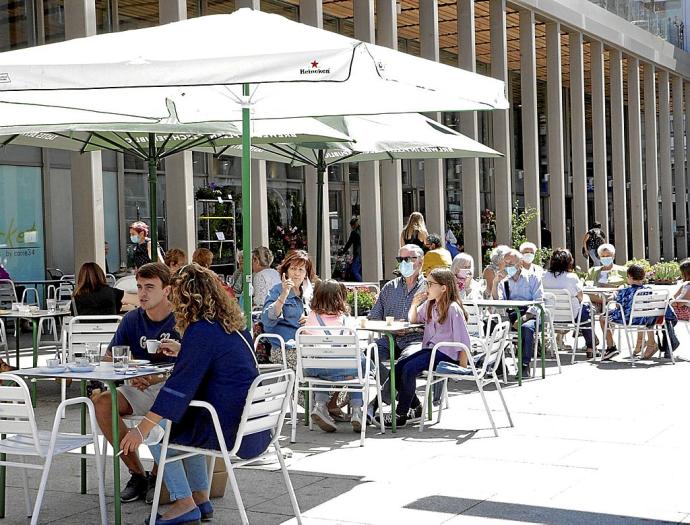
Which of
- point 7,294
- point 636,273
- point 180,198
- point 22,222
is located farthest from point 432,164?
point 7,294

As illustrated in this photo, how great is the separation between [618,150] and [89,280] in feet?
72.4

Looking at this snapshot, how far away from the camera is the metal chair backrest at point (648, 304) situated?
12108 mm

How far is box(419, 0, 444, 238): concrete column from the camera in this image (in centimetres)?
2003

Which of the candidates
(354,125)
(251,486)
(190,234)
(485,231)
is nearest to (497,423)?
(251,486)

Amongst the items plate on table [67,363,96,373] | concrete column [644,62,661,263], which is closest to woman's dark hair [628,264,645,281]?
plate on table [67,363,96,373]

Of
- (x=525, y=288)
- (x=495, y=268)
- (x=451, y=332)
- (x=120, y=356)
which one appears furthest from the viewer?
(x=495, y=268)

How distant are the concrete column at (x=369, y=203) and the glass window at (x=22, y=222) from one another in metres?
5.59

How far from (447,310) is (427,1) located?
1300cm

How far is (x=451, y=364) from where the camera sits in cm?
837

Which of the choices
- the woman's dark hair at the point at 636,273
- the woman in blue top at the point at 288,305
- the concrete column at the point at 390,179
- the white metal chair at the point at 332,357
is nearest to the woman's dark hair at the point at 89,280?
the woman in blue top at the point at 288,305

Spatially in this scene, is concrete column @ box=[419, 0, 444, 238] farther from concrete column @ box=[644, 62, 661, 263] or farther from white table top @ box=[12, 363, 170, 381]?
white table top @ box=[12, 363, 170, 381]

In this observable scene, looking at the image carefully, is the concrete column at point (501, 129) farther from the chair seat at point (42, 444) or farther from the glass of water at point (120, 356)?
the chair seat at point (42, 444)

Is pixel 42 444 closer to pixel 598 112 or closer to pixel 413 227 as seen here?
pixel 413 227

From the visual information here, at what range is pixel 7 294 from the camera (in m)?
14.7
